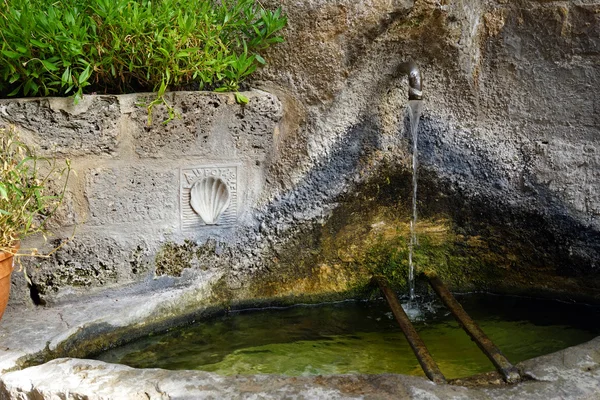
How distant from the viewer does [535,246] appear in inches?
126

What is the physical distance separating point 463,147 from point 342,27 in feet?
2.53

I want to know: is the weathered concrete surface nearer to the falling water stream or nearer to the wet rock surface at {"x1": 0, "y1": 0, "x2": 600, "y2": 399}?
the wet rock surface at {"x1": 0, "y1": 0, "x2": 600, "y2": 399}

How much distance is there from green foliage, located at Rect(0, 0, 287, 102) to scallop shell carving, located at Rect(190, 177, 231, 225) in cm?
38

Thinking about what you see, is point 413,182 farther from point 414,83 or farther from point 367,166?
point 414,83

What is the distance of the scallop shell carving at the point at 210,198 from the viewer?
112 inches

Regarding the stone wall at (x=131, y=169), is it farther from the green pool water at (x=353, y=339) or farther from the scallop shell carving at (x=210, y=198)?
the green pool water at (x=353, y=339)

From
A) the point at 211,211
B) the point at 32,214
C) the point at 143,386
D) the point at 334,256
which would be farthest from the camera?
the point at 334,256

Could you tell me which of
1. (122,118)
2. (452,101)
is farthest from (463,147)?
(122,118)

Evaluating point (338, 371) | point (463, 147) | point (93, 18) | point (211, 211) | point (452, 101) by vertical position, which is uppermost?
point (93, 18)

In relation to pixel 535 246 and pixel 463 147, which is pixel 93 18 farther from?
pixel 535 246

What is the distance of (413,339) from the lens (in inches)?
101

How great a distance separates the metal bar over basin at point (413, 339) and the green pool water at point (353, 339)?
0.10 meters

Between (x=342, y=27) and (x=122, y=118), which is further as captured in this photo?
(x=342, y=27)

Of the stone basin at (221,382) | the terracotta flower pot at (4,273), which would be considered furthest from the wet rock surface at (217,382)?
the terracotta flower pot at (4,273)
